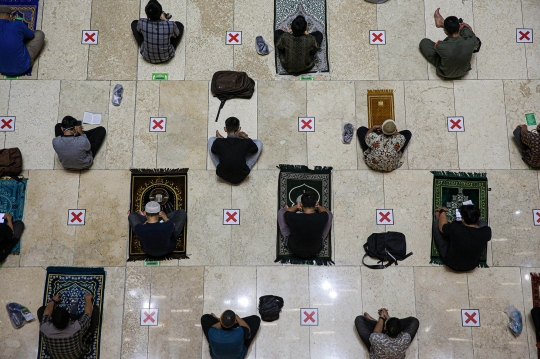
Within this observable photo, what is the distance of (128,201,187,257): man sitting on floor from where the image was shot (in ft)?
20.7

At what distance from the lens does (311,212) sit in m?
6.36

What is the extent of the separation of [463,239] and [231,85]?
3.42 metres

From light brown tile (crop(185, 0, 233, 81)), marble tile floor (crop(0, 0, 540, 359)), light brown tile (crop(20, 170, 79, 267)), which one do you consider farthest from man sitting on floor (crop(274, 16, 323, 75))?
light brown tile (crop(20, 170, 79, 267))

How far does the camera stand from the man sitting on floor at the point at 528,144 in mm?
6676

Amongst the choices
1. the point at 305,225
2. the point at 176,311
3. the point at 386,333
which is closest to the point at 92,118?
the point at 176,311

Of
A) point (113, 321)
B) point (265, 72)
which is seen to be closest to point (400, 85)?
point (265, 72)

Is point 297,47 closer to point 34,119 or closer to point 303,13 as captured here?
point 303,13

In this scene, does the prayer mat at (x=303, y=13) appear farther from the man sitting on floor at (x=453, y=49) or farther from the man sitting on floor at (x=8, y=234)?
the man sitting on floor at (x=8, y=234)

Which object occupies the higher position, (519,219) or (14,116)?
(14,116)

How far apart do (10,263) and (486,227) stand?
5797mm

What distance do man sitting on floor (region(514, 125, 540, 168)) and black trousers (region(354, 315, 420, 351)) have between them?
2501 millimetres

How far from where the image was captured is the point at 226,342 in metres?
6.01

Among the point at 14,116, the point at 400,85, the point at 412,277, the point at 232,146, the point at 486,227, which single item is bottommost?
the point at 412,277

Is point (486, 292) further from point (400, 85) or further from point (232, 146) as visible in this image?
point (232, 146)
